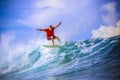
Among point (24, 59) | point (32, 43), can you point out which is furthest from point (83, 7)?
point (24, 59)

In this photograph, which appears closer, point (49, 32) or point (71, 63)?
point (71, 63)

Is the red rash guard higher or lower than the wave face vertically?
higher

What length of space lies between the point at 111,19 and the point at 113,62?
443 millimetres

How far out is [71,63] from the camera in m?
2.43

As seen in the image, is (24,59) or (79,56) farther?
(24,59)

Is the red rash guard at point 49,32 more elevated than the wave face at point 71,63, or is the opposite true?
the red rash guard at point 49,32

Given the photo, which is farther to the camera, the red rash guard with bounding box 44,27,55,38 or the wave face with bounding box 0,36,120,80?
the red rash guard with bounding box 44,27,55,38

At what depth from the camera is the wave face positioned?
2.31 meters

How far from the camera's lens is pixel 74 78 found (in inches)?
93.5

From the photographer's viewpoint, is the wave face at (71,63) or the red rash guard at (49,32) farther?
the red rash guard at (49,32)

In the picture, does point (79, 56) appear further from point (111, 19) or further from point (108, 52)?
point (111, 19)

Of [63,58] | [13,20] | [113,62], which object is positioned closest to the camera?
[113,62]

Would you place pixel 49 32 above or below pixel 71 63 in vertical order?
above

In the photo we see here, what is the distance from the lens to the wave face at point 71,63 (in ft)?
7.57
